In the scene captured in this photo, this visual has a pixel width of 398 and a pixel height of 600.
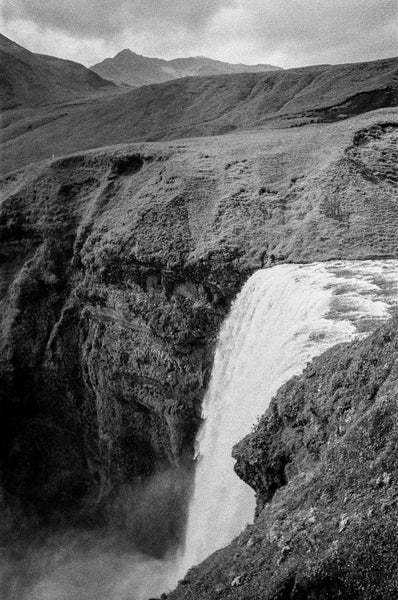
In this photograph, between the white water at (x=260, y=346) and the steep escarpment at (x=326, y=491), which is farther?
the white water at (x=260, y=346)

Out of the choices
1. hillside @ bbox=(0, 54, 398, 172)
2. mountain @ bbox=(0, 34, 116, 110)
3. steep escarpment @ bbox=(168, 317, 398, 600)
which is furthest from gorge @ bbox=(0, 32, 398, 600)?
mountain @ bbox=(0, 34, 116, 110)

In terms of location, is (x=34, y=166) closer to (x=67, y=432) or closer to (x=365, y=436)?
(x=67, y=432)

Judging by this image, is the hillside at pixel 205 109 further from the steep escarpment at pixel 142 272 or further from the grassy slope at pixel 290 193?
the steep escarpment at pixel 142 272

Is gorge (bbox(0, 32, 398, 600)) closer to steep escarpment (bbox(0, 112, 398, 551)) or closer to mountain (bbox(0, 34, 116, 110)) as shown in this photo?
steep escarpment (bbox(0, 112, 398, 551))

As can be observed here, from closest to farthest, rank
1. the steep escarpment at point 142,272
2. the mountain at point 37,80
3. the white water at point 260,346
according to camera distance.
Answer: the white water at point 260,346 < the steep escarpment at point 142,272 < the mountain at point 37,80

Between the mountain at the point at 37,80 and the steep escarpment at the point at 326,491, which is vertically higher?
the mountain at the point at 37,80

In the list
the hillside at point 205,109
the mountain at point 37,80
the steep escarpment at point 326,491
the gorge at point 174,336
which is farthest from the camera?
the mountain at point 37,80

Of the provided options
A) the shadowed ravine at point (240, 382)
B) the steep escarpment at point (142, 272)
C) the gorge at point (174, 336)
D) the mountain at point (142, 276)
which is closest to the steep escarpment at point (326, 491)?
the gorge at point (174, 336)
